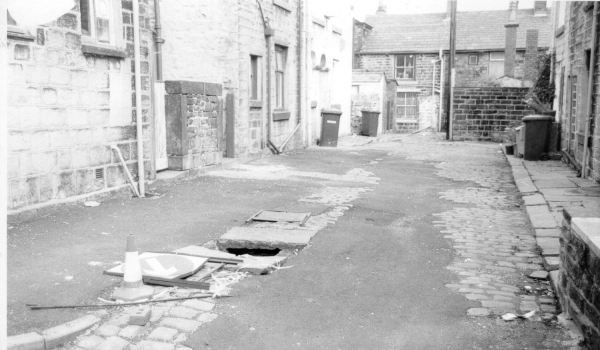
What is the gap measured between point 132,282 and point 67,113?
433cm

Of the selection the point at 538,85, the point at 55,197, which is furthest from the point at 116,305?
the point at 538,85

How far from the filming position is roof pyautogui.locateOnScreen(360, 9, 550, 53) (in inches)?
1565

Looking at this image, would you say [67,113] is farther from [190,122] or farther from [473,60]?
[473,60]

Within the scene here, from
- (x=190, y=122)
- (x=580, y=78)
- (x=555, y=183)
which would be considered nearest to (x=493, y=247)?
(x=555, y=183)

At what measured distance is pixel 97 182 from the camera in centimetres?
892

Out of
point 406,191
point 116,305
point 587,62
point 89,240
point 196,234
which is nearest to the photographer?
point 116,305

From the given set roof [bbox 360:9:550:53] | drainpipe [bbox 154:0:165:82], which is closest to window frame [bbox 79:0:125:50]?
drainpipe [bbox 154:0:165:82]

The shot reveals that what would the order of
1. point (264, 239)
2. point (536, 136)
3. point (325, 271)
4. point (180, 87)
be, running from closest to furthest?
point (325, 271) → point (264, 239) → point (180, 87) → point (536, 136)

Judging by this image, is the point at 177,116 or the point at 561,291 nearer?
the point at 561,291

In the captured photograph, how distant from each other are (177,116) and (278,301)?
7161mm

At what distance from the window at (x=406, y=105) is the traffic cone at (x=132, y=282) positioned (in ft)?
118

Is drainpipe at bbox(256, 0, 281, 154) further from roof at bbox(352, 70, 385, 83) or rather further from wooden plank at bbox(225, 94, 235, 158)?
roof at bbox(352, 70, 385, 83)

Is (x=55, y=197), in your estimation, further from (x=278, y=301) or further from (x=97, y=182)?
(x=278, y=301)

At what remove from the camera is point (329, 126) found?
20.5m
